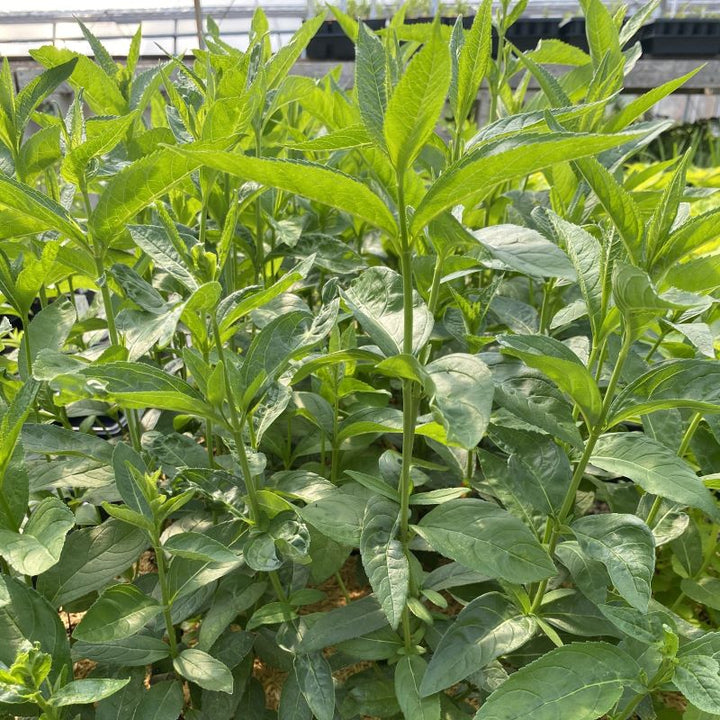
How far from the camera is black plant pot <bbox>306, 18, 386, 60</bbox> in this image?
580 cm

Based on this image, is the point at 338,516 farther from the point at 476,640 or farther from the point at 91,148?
the point at 91,148

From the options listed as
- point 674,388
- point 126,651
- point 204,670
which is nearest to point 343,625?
point 204,670

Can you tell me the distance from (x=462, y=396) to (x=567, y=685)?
0.34 m

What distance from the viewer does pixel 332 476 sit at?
1082 millimetres

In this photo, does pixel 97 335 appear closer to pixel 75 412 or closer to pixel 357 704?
pixel 75 412

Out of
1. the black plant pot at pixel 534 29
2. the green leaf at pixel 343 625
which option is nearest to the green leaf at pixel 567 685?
the green leaf at pixel 343 625

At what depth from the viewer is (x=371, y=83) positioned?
2.09ft

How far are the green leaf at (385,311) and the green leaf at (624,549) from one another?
281mm

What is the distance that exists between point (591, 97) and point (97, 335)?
100 cm

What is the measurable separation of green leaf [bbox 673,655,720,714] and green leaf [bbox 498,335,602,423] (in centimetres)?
27

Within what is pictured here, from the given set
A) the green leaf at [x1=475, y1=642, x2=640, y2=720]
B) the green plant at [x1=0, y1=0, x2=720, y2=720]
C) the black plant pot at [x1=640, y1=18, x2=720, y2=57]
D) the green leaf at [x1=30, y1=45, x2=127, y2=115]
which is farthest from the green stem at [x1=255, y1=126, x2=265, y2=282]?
the black plant pot at [x1=640, y1=18, x2=720, y2=57]

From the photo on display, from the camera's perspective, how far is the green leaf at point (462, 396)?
0.55 meters

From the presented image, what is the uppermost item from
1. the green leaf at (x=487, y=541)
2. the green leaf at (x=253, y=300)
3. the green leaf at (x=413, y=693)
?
the green leaf at (x=253, y=300)

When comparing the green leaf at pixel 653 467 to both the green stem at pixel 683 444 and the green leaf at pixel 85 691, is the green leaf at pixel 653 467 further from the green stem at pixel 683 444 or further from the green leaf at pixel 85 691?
the green leaf at pixel 85 691
